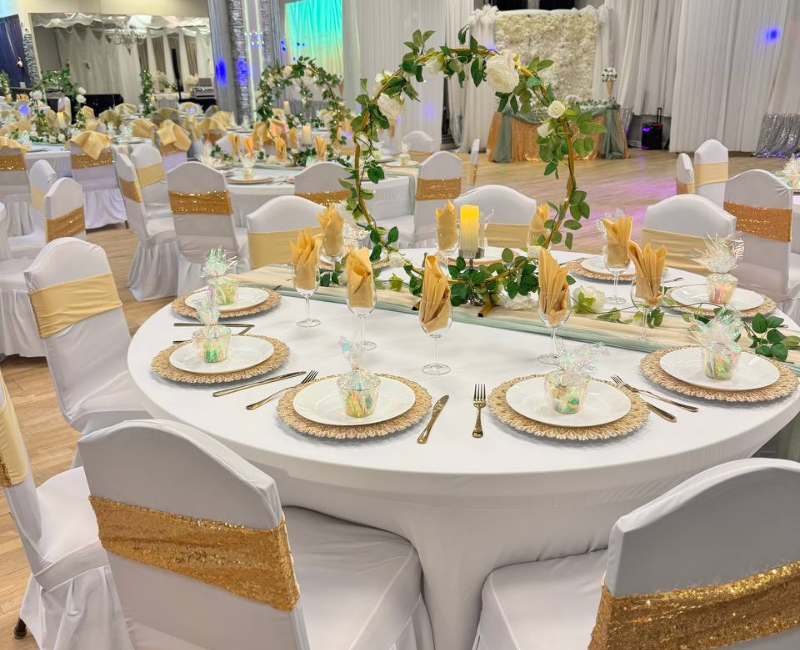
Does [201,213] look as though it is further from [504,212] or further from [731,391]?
[731,391]

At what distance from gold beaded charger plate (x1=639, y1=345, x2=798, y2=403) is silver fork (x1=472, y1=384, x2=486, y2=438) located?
0.40 m

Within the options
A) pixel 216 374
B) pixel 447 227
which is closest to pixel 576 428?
pixel 216 374

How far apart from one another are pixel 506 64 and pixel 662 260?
668mm

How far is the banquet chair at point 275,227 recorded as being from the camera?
319 cm

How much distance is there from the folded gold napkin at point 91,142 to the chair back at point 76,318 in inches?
176

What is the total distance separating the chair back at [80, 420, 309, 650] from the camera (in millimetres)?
1096

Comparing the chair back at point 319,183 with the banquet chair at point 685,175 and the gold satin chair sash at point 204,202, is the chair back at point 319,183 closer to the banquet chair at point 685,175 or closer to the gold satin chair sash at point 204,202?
the gold satin chair sash at point 204,202

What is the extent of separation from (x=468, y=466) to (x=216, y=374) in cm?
72

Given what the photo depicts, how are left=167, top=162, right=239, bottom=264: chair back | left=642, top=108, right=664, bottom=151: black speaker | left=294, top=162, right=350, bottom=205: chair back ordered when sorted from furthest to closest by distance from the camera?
left=642, top=108, right=664, bottom=151: black speaker → left=294, top=162, right=350, bottom=205: chair back → left=167, top=162, right=239, bottom=264: chair back

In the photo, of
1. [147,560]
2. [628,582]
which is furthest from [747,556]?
[147,560]

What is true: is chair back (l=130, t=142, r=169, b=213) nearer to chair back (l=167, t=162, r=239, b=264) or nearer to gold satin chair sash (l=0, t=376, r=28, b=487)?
chair back (l=167, t=162, r=239, b=264)

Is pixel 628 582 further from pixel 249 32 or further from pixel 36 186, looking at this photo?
pixel 249 32

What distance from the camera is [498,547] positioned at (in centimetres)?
153

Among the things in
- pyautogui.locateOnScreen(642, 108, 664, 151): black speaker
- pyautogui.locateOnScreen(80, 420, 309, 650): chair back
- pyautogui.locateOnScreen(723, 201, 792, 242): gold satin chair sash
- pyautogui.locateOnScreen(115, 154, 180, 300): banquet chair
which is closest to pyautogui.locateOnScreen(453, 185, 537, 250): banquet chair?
pyautogui.locateOnScreen(723, 201, 792, 242): gold satin chair sash
